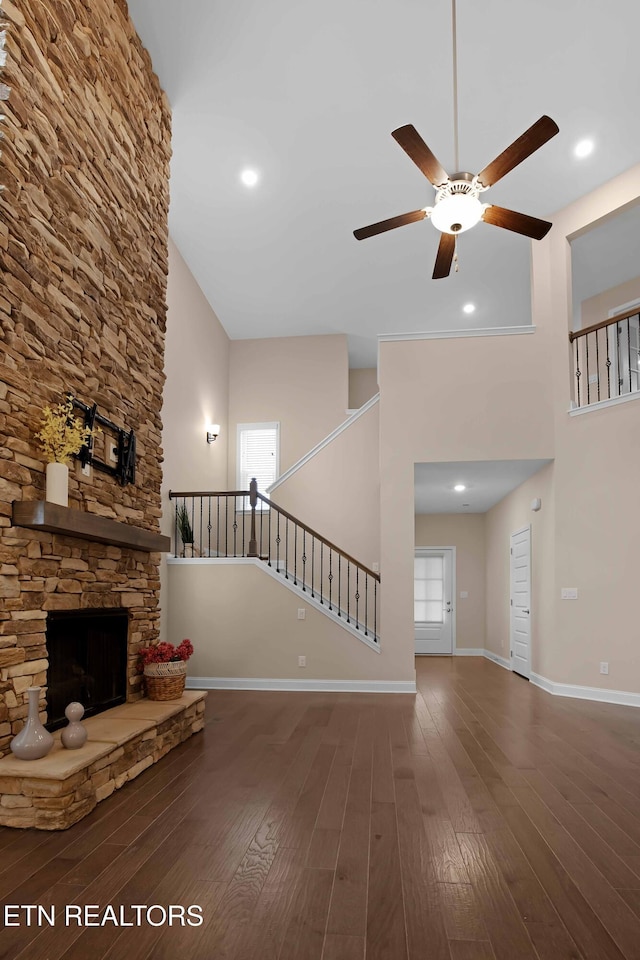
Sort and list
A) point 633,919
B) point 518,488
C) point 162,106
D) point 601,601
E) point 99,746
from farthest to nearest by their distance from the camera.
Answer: point 518,488, point 601,601, point 162,106, point 99,746, point 633,919

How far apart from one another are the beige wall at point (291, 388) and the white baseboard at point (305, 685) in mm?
4280

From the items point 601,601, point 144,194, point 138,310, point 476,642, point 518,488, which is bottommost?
point 476,642

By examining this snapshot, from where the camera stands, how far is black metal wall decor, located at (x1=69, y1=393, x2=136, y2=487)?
14.2 ft

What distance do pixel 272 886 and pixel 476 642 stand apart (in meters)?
9.93

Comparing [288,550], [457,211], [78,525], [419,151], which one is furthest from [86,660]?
[288,550]

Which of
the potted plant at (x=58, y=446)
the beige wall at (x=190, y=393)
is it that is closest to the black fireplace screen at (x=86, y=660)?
the potted plant at (x=58, y=446)

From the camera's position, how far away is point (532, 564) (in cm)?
844

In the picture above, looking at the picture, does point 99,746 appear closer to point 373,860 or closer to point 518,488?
point 373,860

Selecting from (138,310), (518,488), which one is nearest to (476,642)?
(518,488)

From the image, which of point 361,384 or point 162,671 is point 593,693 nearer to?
point 162,671

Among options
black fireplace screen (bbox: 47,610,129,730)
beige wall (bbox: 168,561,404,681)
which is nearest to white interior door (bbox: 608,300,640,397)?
beige wall (bbox: 168,561,404,681)

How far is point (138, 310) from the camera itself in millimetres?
5293

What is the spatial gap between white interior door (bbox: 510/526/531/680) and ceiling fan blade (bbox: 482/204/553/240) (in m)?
4.77

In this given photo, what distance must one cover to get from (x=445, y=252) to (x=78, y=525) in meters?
3.32
